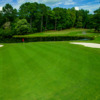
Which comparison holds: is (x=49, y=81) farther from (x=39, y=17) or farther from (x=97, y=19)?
(x=39, y=17)

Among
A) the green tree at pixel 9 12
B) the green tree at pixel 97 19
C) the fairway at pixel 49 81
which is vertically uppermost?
the green tree at pixel 9 12

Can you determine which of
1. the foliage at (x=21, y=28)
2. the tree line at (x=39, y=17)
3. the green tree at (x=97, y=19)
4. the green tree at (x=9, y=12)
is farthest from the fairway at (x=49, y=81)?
the green tree at (x=9, y=12)

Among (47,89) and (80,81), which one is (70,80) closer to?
(80,81)

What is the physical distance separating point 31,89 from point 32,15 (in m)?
67.8

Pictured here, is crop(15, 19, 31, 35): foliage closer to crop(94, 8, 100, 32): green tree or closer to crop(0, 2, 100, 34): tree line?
crop(0, 2, 100, 34): tree line

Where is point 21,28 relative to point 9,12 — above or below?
below

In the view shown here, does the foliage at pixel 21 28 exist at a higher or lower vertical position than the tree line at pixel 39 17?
lower

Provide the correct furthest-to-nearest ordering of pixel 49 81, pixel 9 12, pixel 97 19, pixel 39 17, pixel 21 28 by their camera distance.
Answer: pixel 9 12 → pixel 39 17 → pixel 97 19 → pixel 21 28 → pixel 49 81

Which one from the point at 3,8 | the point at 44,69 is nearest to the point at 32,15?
the point at 3,8

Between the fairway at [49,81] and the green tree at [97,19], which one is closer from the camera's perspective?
the fairway at [49,81]

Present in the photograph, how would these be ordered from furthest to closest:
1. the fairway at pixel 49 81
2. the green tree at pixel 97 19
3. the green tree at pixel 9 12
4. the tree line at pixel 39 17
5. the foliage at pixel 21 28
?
the green tree at pixel 9 12 < the tree line at pixel 39 17 < the green tree at pixel 97 19 < the foliage at pixel 21 28 < the fairway at pixel 49 81

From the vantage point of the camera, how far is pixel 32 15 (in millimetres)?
68750

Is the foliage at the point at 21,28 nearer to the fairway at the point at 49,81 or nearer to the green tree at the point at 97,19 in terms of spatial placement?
the green tree at the point at 97,19

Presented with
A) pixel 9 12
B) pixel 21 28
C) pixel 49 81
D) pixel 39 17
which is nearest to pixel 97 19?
pixel 39 17
